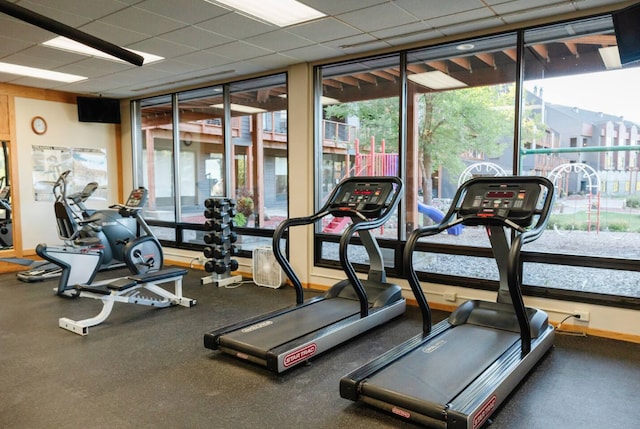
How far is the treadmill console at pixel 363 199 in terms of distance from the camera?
4480 mm

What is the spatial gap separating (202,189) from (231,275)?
1782 millimetres

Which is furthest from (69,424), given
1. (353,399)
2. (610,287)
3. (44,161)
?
(44,161)

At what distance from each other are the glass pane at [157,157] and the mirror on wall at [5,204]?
78.7 inches

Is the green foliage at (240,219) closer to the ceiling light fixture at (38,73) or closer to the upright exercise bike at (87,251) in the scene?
the upright exercise bike at (87,251)

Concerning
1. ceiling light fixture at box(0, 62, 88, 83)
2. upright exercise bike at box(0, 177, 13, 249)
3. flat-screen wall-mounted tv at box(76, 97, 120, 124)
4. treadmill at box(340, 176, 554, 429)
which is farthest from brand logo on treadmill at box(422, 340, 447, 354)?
flat-screen wall-mounted tv at box(76, 97, 120, 124)

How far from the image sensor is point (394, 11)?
13.2 feet

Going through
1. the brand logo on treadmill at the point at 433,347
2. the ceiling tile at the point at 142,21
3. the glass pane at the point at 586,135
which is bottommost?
the brand logo on treadmill at the point at 433,347

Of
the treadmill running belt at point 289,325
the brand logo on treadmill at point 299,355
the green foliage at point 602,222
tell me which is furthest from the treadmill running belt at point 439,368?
the green foliage at point 602,222

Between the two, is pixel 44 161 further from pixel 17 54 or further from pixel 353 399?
pixel 353 399

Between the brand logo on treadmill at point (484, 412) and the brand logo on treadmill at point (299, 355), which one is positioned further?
the brand logo on treadmill at point (299, 355)

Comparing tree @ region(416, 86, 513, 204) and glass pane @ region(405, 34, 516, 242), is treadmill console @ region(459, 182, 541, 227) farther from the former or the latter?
tree @ region(416, 86, 513, 204)

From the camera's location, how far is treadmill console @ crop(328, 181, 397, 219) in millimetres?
4480

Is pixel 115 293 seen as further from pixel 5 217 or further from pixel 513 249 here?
pixel 5 217

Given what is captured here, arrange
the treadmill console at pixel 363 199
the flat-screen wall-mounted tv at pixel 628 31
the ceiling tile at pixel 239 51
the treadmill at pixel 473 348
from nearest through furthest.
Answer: the treadmill at pixel 473 348 → the flat-screen wall-mounted tv at pixel 628 31 → the treadmill console at pixel 363 199 → the ceiling tile at pixel 239 51
